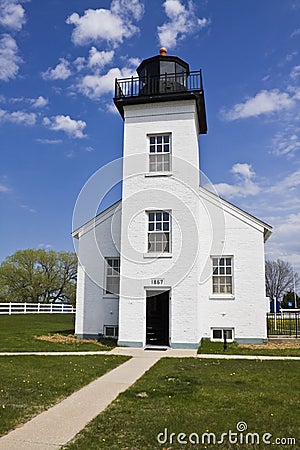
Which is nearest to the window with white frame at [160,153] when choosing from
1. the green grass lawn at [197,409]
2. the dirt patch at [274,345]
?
the dirt patch at [274,345]

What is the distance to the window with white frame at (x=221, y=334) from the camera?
1603 cm

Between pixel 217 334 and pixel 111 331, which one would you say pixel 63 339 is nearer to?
pixel 111 331

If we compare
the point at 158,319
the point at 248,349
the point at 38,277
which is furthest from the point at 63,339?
the point at 38,277

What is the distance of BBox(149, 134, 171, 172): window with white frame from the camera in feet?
50.8

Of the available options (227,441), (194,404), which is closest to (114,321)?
(194,404)

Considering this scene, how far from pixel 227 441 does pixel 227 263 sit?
1160cm

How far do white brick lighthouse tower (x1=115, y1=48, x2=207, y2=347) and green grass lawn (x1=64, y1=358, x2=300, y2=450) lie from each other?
15.0ft

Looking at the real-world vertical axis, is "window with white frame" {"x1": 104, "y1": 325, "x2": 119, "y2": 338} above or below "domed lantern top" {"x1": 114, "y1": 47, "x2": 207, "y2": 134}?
below

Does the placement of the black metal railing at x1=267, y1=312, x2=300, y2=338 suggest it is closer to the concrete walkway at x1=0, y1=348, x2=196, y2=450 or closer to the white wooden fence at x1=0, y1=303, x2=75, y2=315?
the concrete walkway at x1=0, y1=348, x2=196, y2=450

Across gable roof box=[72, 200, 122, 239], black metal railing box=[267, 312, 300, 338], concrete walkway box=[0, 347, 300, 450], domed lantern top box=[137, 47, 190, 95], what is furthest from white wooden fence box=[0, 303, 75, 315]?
concrete walkway box=[0, 347, 300, 450]

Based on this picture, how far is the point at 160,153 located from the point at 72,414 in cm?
1089

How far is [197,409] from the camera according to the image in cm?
643

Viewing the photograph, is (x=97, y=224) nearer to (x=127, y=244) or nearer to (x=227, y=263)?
(x=127, y=244)

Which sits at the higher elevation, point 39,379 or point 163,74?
point 163,74
